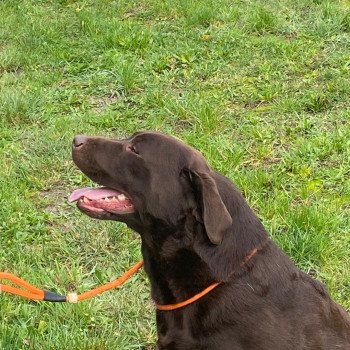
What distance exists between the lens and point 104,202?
10.4ft

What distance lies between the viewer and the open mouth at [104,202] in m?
3.12

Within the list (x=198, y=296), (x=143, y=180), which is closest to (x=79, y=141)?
(x=143, y=180)

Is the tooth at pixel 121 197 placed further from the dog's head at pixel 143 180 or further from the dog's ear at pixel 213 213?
the dog's ear at pixel 213 213

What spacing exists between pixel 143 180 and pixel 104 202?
0.71 ft

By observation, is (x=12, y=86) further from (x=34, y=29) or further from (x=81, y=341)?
(x=81, y=341)

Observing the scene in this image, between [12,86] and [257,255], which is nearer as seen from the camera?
[257,255]

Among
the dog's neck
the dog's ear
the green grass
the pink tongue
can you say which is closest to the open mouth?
the pink tongue

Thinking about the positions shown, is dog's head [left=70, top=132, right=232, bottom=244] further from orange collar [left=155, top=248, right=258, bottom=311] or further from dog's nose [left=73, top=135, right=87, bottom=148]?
orange collar [left=155, top=248, right=258, bottom=311]

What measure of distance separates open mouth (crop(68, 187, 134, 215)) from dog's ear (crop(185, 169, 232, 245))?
42 centimetres

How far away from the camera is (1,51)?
7.06m

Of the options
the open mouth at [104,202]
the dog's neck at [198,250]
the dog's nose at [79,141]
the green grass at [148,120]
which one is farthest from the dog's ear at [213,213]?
the green grass at [148,120]

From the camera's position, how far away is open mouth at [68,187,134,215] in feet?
10.2

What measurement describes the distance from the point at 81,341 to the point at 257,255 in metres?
1.12

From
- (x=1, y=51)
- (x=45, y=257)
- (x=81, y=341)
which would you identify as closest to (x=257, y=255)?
(x=81, y=341)
